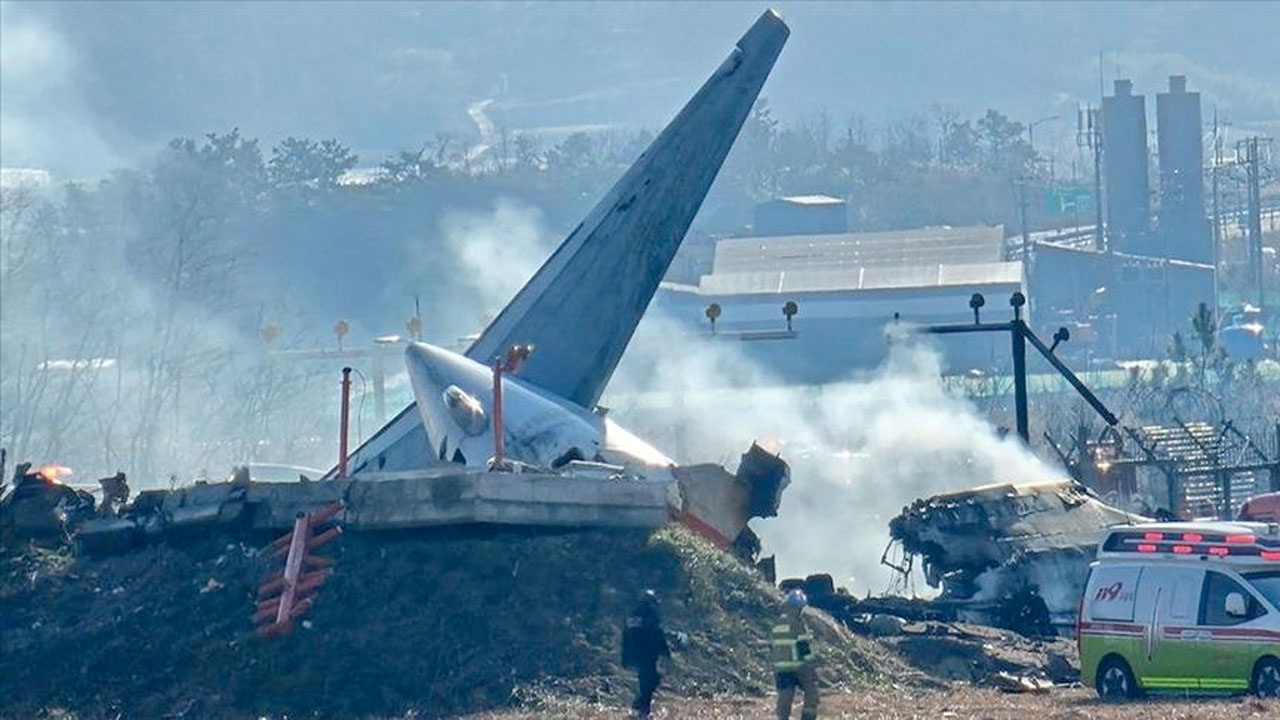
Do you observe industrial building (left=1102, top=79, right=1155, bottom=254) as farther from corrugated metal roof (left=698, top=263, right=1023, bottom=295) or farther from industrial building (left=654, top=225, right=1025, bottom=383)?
corrugated metal roof (left=698, top=263, right=1023, bottom=295)

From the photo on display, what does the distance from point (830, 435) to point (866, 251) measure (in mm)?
57724

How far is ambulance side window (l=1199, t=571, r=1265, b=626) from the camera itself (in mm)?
28781

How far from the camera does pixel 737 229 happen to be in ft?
580

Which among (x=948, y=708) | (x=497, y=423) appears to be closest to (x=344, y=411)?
(x=497, y=423)

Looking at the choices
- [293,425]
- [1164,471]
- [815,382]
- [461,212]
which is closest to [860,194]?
[461,212]

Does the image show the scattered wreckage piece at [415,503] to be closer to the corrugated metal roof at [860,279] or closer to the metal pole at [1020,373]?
the metal pole at [1020,373]

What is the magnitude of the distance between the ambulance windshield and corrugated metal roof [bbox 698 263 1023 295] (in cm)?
8887

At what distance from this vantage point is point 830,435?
250ft

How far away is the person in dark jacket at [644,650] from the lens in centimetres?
2775

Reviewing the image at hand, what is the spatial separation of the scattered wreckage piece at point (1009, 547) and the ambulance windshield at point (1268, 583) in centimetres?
931

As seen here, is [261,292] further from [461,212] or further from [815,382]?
[815,382]

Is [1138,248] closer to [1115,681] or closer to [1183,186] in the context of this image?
[1183,186]

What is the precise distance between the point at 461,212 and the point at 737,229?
20.4m

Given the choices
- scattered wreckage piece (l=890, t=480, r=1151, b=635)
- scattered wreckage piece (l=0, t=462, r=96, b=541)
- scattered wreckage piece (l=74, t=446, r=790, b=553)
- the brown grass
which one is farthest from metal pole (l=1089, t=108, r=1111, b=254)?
the brown grass
